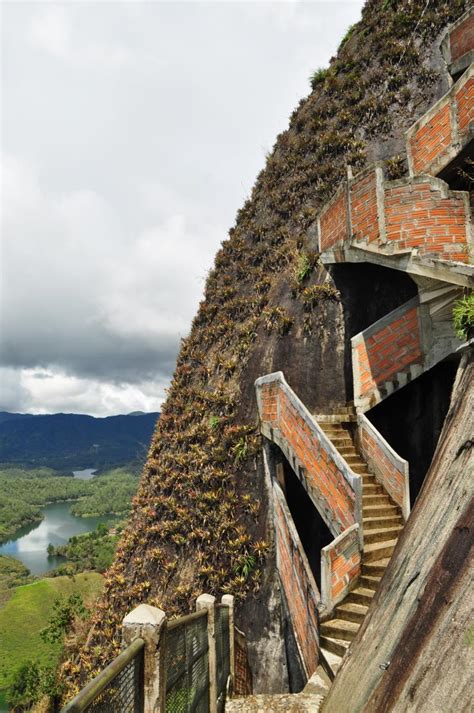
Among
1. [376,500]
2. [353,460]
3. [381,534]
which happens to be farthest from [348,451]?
[381,534]

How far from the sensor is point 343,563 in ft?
24.5

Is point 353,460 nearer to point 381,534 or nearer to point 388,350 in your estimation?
point 381,534

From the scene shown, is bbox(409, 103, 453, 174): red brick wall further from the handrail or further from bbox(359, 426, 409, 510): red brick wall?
the handrail

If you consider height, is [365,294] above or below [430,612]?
above

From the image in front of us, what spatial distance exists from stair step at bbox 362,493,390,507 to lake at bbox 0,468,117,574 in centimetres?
11658

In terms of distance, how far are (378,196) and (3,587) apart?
104178 mm

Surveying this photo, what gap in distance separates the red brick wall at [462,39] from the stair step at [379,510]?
10.2 meters

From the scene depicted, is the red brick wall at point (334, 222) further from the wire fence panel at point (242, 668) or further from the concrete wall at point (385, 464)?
the wire fence panel at point (242, 668)

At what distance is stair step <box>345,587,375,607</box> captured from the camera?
7281 millimetres

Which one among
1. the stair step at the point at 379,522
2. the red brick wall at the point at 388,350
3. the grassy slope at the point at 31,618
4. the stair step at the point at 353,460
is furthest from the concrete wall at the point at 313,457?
the grassy slope at the point at 31,618

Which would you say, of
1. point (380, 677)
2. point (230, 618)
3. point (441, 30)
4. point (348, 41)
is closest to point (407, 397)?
point (230, 618)

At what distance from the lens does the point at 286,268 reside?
583 inches

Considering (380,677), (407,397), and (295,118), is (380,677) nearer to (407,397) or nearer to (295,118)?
(407,397)

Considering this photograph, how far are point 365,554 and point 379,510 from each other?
1.01m
